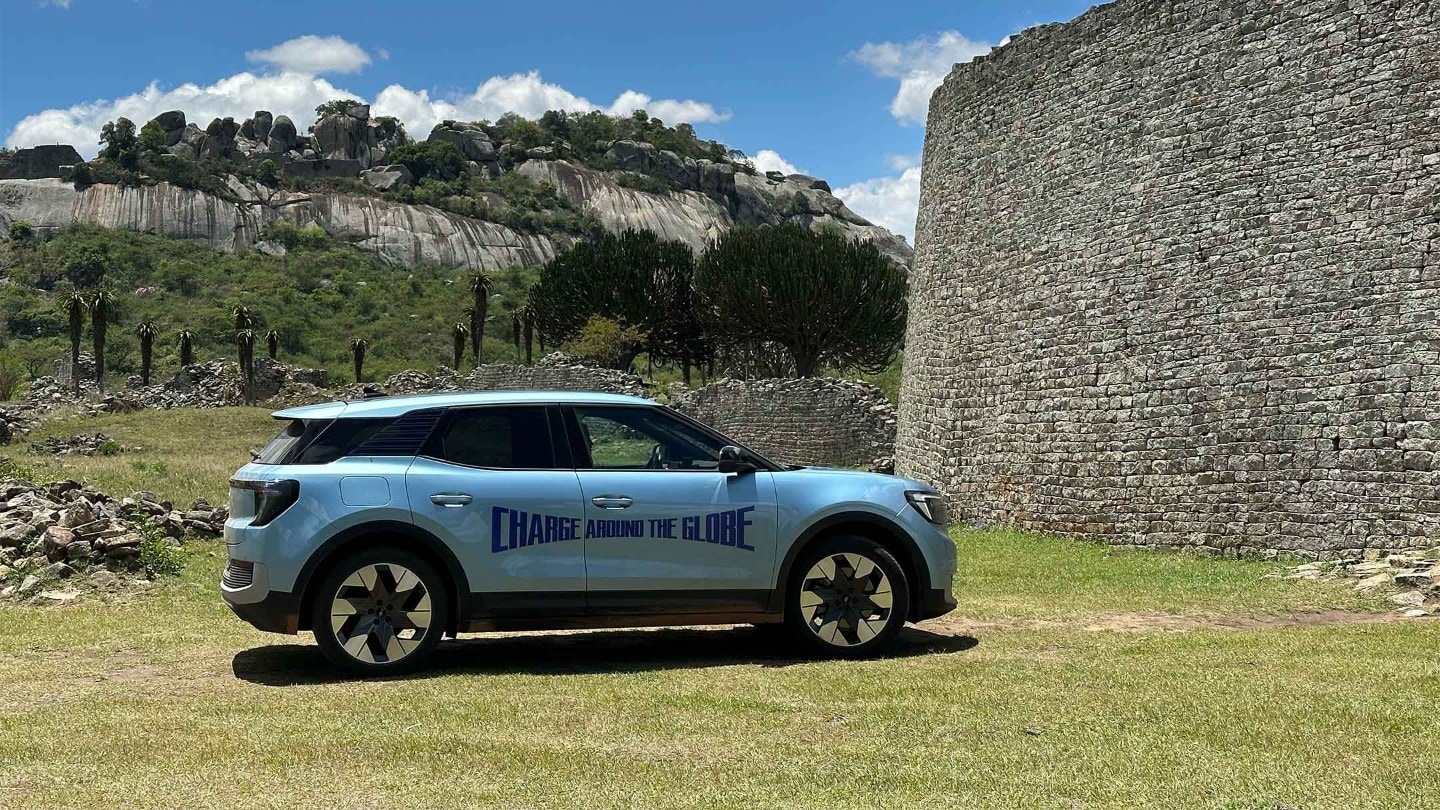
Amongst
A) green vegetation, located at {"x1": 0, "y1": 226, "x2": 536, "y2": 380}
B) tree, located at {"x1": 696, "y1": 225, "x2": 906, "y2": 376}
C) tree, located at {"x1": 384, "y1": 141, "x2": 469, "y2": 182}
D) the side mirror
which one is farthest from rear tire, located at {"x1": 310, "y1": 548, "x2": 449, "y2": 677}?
tree, located at {"x1": 384, "y1": 141, "x2": 469, "y2": 182}

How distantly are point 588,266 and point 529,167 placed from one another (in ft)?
267

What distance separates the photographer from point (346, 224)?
119m

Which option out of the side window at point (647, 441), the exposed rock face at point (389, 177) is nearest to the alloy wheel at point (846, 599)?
the side window at point (647, 441)

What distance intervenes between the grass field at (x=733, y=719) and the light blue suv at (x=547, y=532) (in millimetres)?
350

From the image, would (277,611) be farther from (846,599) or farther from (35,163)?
(35,163)

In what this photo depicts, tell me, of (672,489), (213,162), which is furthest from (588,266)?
(213,162)

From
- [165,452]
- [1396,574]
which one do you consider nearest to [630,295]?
[165,452]

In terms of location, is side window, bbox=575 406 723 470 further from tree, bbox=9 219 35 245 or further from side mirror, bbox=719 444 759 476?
tree, bbox=9 219 35 245

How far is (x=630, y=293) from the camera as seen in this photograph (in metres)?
61.8

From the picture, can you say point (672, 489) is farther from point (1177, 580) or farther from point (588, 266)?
point (588, 266)

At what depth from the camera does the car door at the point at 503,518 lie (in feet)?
22.4

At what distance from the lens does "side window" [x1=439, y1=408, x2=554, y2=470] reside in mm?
7066

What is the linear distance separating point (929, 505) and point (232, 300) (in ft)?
272

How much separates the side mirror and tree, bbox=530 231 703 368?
53526 millimetres
